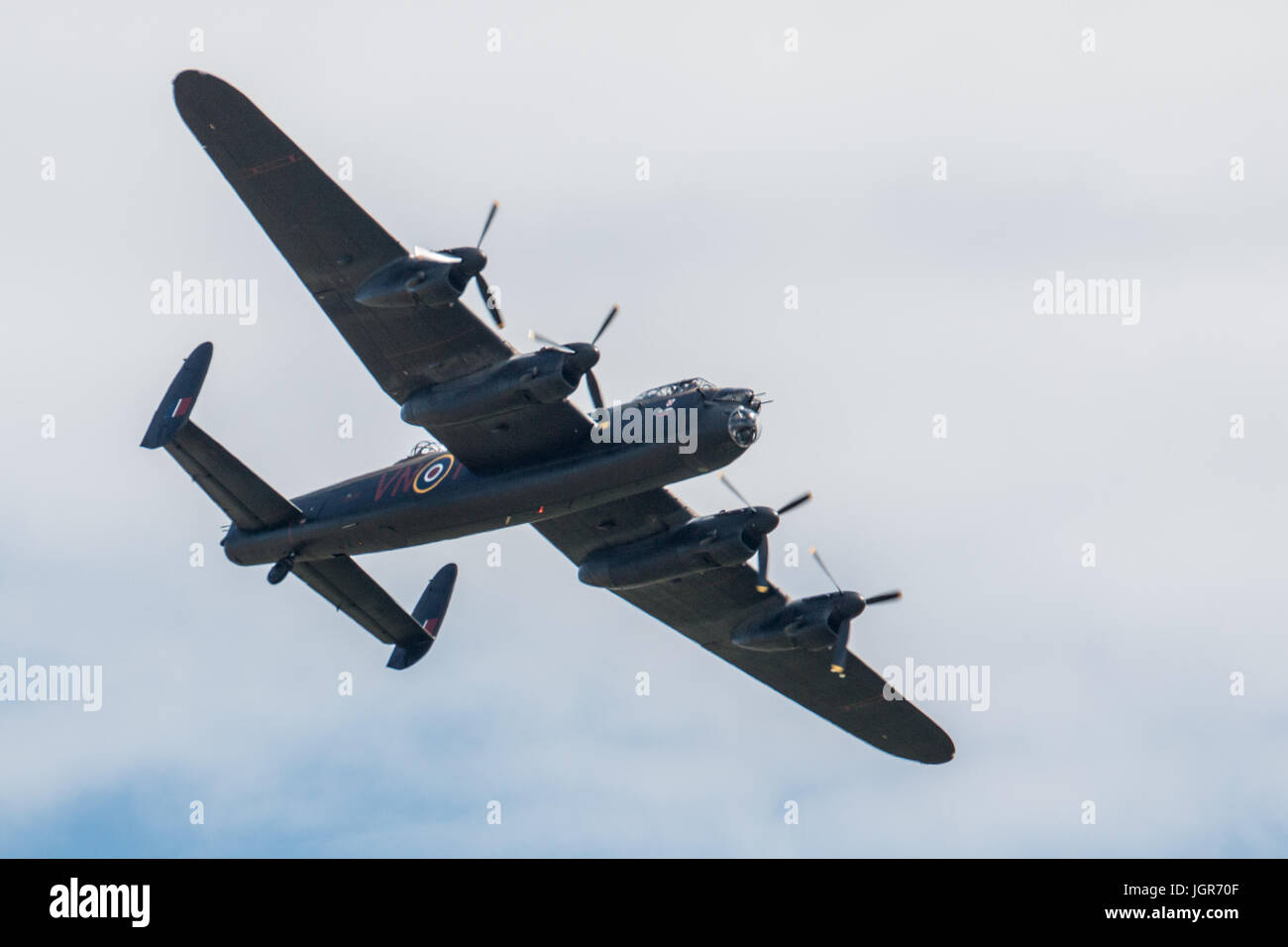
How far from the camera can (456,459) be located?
38000mm

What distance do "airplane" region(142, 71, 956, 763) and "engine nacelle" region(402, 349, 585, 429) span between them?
0.14 ft

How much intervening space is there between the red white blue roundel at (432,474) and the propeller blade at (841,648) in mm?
11139

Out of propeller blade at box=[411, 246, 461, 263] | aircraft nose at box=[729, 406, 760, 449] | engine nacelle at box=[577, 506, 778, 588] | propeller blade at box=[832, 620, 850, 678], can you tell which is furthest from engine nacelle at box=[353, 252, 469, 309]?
propeller blade at box=[832, 620, 850, 678]

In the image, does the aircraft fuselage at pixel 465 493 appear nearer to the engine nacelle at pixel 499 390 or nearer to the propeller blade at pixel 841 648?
the engine nacelle at pixel 499 390

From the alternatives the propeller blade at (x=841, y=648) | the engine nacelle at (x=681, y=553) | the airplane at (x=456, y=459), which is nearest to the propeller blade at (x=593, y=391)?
the airplane at (x=456, y=459)

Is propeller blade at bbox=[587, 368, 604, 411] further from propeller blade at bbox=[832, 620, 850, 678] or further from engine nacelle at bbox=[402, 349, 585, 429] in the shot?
propeller blade at bbox=[832, 620, 850, 678]

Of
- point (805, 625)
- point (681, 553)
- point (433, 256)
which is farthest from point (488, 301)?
point (805, 625)

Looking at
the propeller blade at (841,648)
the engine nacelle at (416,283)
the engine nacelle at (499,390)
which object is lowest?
the propeller blade at (841,648)

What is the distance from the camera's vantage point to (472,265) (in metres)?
33.8

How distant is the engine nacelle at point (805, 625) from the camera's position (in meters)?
41.6

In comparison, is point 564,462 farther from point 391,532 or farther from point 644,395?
point 391,532

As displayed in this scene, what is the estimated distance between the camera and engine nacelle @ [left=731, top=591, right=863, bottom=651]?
4159 centimetres

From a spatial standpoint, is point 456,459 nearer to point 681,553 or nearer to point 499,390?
point 499,390

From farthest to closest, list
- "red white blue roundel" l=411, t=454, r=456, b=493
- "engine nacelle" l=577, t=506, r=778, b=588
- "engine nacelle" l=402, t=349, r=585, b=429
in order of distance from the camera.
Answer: "engine nacelle" l=577, t=506, r=778, b=588 → "red white blue roundel" l=411, t=454, r=456, b=493 → "engine nacelle" l=402, t=349, r=585, b=429
